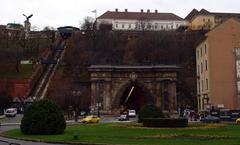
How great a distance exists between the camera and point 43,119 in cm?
3195

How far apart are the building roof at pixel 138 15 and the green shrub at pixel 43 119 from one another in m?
132

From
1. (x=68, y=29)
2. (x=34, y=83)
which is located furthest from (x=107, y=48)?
(x=34, y=83)

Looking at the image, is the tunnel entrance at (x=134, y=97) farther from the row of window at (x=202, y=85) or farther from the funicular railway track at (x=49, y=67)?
the funicular railway track at (x=49, y=67)

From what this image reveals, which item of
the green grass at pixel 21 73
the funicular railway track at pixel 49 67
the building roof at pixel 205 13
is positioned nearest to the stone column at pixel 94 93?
the funicular railway track at pixel 49 67

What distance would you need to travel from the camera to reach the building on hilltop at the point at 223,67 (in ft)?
240

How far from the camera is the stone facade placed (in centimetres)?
8744

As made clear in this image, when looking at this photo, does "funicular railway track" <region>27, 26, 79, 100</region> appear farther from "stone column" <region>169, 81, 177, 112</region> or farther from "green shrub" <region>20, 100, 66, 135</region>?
"green shrub" <region>20, 100, 66, 135</region>

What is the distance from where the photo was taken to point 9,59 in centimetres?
11800

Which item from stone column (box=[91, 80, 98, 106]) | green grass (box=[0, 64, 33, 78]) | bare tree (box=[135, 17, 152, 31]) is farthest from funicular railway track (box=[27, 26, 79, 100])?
bare tree (box=[135, 17, 152, 31])

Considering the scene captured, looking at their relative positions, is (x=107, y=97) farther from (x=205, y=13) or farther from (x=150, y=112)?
(x=205, y=13)

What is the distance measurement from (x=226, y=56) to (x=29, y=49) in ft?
231

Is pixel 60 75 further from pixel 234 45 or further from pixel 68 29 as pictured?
pixel 234 45

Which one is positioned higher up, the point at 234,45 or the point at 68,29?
the point at 68,29

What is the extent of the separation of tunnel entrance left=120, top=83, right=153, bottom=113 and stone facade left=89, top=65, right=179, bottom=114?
37cm
